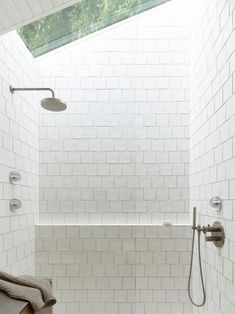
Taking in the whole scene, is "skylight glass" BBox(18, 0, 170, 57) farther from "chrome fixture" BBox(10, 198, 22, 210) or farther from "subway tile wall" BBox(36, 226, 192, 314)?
"subway tile wall" BBox(36, 226, 192, 314)

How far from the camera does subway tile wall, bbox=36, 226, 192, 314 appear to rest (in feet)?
9.79

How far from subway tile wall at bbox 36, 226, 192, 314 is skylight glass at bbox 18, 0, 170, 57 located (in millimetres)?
1802

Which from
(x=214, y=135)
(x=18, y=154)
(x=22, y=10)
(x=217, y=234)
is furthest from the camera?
(x=18, y=154)

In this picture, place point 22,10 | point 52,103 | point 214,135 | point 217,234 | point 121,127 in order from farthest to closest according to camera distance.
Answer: point 121,127 → point 52,103 → point 214,135 → point 217,234 → point 22,10

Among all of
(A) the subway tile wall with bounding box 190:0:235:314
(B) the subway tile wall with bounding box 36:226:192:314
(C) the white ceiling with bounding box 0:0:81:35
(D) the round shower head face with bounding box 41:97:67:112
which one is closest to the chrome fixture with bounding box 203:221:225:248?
(A) the subway tile wall with bounding box 190:0:235:314

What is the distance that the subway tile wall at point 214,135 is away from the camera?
1.86m

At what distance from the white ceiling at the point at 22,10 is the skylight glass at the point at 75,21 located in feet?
2.14

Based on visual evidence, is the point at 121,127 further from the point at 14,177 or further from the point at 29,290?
the point at 29,290

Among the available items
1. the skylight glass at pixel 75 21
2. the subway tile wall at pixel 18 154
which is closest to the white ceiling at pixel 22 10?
the subway tile wall at pixel 18 154

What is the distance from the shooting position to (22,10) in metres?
1.93

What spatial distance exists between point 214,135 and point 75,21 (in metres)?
1.69

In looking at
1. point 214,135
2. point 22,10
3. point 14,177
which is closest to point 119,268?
point 14,177

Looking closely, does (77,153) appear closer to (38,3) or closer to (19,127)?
(19,127)

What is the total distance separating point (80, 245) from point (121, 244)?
403 mm
